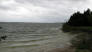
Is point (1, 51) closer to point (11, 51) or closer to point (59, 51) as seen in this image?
point (11, 51)

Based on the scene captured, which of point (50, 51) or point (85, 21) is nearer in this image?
point (50, 51)

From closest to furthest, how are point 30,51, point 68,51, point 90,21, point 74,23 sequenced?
point 68,51 → point 30,51 → point 90,21 → point 74,23

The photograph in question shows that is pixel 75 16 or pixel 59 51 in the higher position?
pixel 75 16

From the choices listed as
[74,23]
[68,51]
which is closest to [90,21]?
[74,23]

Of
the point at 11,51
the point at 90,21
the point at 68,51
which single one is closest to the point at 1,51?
the point at 11,51

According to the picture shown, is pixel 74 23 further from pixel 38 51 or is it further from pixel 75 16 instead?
pixel 38 51

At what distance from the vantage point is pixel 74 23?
5491cm

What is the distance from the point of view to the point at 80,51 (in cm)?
1226

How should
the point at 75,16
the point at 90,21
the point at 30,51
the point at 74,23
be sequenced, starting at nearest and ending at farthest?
1. the point at 30,51
2. the point at 90,21
3. the point at 74,23
4. the point at 75,16

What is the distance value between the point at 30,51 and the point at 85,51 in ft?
19.9

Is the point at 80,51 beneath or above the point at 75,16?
beneath

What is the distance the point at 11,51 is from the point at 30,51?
226cm

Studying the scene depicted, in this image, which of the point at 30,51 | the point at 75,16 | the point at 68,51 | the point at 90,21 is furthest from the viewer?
the point at 75,16

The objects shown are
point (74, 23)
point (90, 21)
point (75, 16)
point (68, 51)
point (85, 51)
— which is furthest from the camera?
point (75, 16)
